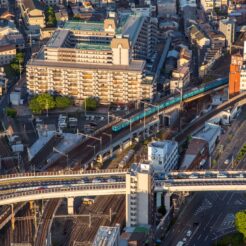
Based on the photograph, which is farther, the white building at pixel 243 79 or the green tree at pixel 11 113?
the white building at pixel 243 79

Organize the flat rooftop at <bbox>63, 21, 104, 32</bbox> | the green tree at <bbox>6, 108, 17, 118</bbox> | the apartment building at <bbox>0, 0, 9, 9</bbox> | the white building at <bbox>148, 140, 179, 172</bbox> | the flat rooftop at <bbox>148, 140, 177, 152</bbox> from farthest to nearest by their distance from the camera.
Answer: the apartment building at <bbox>0, 0, 9, 9</bbox> → the flat rooftop at <bbox>63, 21, 104, 32</bbox> → the green tree at <bbox>6, 108, 17, 118</bbox> → the flat rooftop at <bbox>148, 140, 177, 152</bbox> → the white building at <bbox>148, 140, 179, 172</bbox>

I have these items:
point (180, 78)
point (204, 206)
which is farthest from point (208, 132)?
point (204, 206)

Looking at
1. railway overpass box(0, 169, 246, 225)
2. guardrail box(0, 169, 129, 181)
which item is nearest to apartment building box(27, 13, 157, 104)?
guardrail box(0, 169, 129, 181)

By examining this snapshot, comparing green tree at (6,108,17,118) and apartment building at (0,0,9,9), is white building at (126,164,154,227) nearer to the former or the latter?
green tree at (6,108,17,118)

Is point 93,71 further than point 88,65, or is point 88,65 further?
point 88,65

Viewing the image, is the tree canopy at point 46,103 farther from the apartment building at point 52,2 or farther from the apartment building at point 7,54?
the apartment building at point 52,2

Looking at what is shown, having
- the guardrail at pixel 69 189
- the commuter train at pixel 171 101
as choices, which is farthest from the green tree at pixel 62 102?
the guardrail at pixel 69 189

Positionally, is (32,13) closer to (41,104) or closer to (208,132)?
(41,104)
